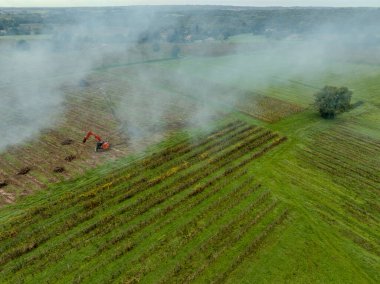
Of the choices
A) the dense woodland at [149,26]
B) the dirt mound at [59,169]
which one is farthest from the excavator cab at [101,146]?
the dense woodland at [149,26]

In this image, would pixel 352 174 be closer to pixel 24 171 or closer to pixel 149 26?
pixel 24 171

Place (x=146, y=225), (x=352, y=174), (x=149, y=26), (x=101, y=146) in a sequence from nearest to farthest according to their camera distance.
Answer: (x=146, y=225) < (x=352, y=174) < (x=101, y=146) < (x=149, y=26)

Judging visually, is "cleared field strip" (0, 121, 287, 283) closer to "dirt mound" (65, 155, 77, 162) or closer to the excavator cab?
the excavator cab

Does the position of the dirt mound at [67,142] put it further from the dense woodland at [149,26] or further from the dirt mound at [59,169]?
the dense woodland at [149,26]

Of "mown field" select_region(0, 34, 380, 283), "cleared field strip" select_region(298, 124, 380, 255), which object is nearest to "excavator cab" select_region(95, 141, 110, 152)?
"mown field" select_region(0, 34, 380, 283)

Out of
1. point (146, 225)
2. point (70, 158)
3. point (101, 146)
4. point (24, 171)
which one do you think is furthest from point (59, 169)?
point (146, 225)

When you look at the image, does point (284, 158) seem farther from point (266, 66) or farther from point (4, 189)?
point (266, 66)

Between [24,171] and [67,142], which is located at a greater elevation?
[24,171]
